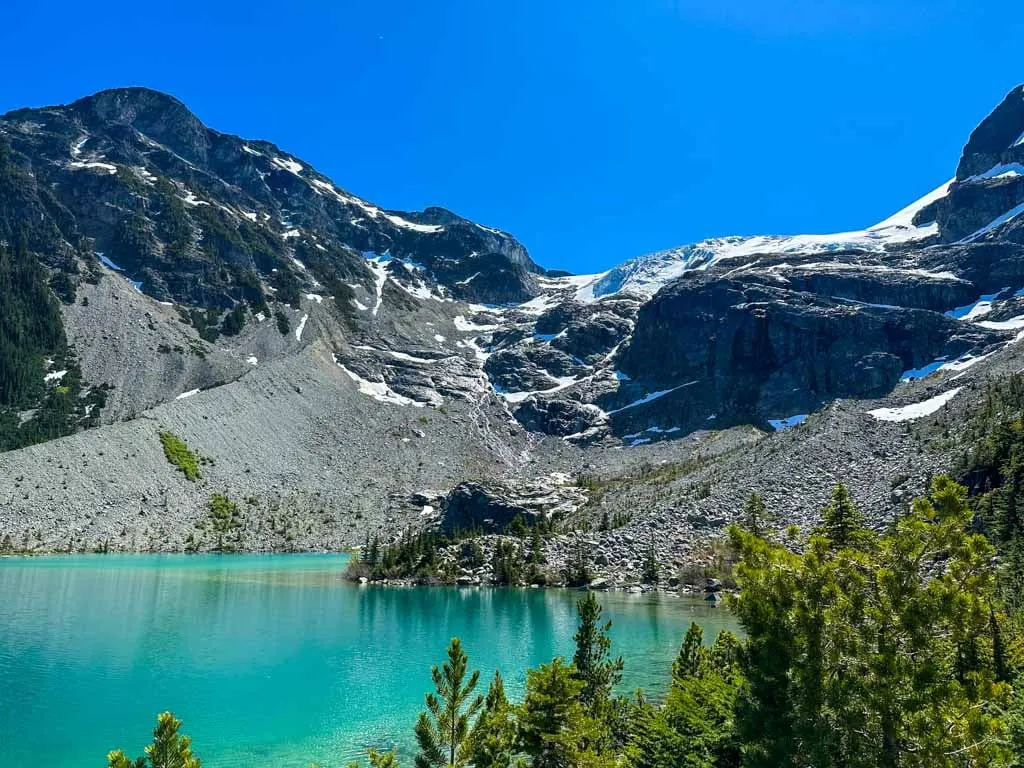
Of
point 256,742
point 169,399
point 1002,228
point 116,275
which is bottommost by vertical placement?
point 256,742

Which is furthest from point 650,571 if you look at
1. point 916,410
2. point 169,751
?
point 169,751

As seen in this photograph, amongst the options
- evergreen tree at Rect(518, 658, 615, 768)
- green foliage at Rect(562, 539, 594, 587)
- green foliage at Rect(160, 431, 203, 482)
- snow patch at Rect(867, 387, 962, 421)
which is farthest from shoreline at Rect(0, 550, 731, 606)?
snow patch at Rect(867, 387, 962, 421)

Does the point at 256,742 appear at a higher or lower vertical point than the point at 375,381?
lower

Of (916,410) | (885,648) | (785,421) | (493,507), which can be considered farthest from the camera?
(785,421)

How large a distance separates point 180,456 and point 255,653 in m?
88.7

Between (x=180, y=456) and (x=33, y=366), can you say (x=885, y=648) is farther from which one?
(x=33, y=366)

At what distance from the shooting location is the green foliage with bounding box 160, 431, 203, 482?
116125mm

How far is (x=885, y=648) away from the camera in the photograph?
9672 millimetres

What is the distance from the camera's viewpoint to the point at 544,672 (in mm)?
15062

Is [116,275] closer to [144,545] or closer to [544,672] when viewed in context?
[144,545]

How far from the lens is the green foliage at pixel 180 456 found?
116 m

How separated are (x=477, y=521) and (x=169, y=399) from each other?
261 ft

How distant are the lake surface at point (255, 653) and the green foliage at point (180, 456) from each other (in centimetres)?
4142

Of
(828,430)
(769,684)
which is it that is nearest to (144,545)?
(828,430)
